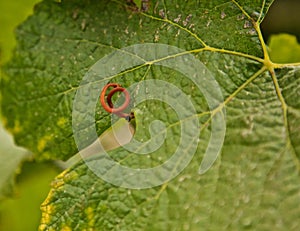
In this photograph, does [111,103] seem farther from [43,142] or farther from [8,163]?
[8,163]

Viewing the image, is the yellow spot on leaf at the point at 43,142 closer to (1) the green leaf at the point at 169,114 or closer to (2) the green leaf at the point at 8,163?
(1) the green leaf at the point at 169,114

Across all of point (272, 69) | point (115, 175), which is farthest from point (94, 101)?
point (272, 69)

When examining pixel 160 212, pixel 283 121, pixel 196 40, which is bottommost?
pixel 160 212

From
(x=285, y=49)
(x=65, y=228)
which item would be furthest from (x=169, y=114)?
(x=285, y=49)

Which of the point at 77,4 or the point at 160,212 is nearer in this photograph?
the point at 160,212

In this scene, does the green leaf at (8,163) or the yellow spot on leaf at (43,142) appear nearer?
the yellow spot on leaf at (43,142)

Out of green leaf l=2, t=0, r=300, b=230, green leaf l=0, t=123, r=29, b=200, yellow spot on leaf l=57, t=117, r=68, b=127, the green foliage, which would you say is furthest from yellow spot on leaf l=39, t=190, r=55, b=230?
the green foliage

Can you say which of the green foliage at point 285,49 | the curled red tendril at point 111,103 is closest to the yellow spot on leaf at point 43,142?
the curled red tendril at point 111,103

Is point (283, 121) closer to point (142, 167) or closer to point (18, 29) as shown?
point (142, 167)
